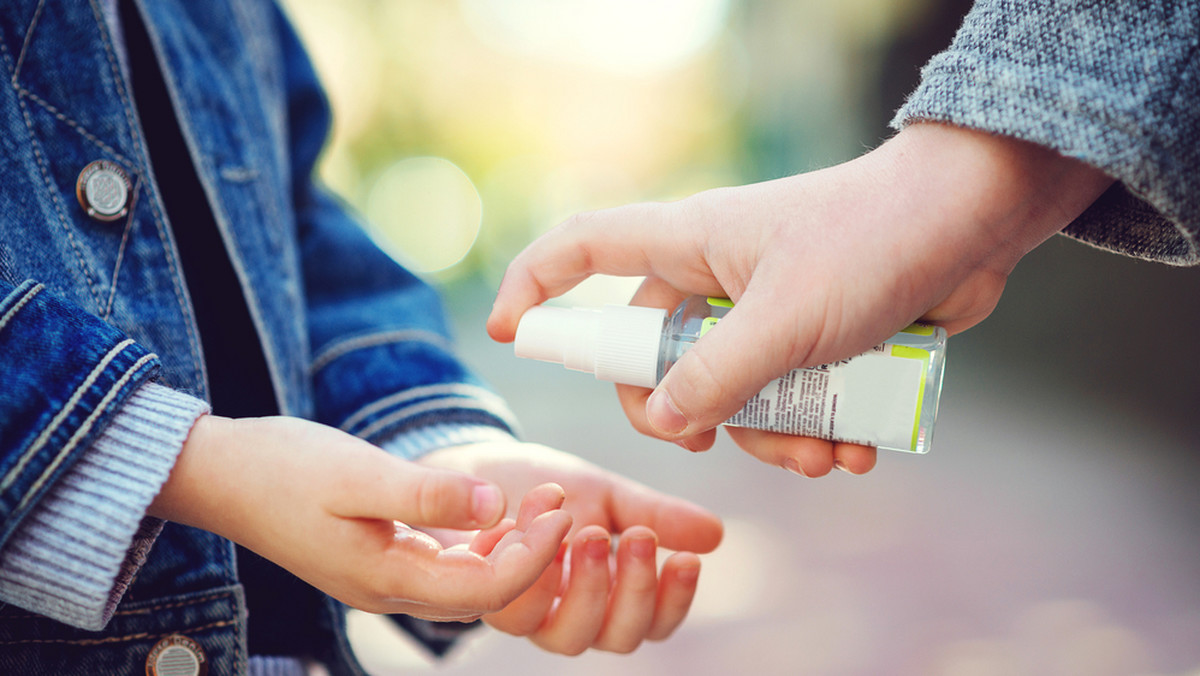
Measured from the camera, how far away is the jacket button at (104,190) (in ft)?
1.97

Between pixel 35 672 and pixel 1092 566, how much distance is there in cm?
238

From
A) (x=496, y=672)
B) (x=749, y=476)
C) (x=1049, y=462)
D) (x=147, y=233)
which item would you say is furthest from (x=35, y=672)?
(x=1049, y=462)

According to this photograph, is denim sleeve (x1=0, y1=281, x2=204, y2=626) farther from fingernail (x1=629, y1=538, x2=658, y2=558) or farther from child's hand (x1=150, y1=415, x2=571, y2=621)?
fingernail (x1=629, y1=538, x2=658, y2=558)

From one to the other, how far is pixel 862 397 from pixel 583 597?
358mm

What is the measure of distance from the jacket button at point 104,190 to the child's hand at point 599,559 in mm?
405

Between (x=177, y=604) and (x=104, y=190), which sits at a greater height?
(x=104, y=190)

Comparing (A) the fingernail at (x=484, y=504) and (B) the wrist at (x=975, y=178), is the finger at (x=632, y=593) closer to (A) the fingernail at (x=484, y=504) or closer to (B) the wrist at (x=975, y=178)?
(A) the fingernail at (x=484, y=504)

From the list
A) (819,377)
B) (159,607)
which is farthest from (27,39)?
(819,377)

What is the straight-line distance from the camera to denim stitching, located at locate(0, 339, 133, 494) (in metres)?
0.42

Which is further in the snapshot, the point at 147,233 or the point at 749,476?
the point at 749,476

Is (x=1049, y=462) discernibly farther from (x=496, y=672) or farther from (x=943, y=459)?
(x=496, y=672)

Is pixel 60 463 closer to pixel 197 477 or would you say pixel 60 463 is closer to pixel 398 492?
pixel 197 477

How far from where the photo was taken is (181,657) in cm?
58

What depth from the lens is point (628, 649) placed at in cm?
76
